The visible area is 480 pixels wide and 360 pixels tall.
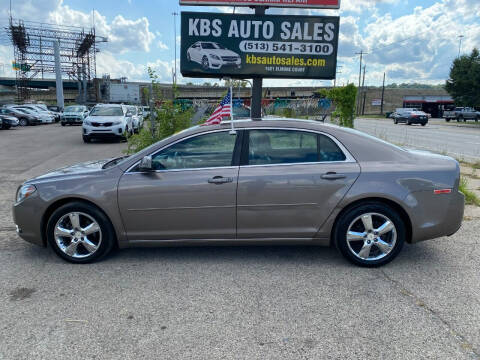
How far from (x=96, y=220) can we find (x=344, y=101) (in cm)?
733

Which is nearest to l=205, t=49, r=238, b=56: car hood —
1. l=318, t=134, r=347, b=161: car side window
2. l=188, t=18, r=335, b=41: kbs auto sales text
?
l=188, t=18, r=335, b=41: kbs auto sales text

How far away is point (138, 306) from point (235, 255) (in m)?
1.41

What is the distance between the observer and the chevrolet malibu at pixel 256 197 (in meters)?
3.96

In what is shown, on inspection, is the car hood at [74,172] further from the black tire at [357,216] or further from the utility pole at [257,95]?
the utility pole at [257,95]

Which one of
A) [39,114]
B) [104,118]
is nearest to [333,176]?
[104,118]

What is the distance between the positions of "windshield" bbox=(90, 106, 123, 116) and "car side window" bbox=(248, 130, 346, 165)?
15.1 meters

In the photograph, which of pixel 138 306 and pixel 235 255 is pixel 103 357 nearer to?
pixel 138 306

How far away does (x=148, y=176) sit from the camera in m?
4.03

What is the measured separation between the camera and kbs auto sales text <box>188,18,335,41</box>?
320 inches

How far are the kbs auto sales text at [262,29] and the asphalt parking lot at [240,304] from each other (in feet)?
17.4

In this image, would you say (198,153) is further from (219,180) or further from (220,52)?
(220,52)

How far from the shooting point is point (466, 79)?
1690 inches

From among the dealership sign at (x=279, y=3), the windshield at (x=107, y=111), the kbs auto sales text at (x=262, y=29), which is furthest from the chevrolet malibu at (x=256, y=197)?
the windshield at (x=107, y=111)

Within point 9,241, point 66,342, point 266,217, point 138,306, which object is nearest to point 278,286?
point 266,217
